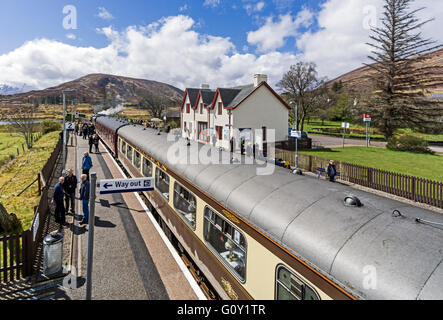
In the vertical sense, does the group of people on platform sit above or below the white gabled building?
below

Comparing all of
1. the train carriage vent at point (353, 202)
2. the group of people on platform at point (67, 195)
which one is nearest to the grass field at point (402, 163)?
the train carriage vent at point (353, 202)

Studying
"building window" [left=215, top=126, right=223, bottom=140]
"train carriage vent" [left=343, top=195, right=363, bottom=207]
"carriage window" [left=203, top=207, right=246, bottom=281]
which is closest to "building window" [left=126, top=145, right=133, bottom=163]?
"carriage window" [left=203, top=207, right=246, bottom=281]

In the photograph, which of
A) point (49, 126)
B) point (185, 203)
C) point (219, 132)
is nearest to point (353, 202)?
point (185, 203)

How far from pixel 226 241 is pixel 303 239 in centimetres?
226

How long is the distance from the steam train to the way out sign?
1.29 m

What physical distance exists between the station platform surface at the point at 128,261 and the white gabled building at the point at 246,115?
1963 cm

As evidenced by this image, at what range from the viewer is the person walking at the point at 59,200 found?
9336mm

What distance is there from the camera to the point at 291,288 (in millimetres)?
3590

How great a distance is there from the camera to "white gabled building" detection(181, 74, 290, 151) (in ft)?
99.2

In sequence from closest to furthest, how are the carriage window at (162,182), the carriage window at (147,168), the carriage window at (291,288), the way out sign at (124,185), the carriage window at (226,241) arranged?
the carriage window at (291,288) < the carriage window at (226,241) < the way out sign at (124,185) < the carriage window at (162,182) < the carriage window at (147,168)

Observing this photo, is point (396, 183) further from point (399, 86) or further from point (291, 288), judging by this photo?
point (399, 86)

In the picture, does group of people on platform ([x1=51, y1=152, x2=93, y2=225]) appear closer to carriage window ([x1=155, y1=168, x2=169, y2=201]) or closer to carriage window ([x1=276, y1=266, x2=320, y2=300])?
carriage window ([x1=155, y1=168, x2=169, y2=201])

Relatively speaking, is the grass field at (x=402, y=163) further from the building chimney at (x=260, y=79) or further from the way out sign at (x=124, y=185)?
the way out sign at (x=124, y=185)
